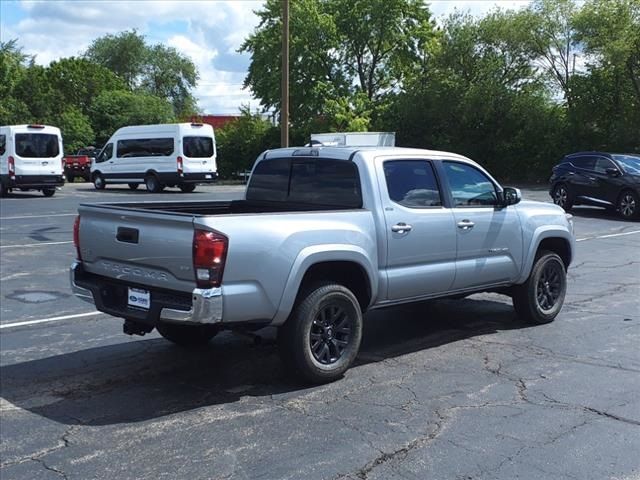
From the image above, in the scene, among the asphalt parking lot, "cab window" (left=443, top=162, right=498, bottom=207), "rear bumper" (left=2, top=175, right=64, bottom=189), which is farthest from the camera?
"rear bumper" (left=2, top=175, right=64, bottom=189)

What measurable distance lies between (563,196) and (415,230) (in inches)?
606

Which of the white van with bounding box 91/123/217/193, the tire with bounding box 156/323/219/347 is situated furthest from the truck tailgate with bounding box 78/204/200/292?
the white van with bounding box 91/123/217/193

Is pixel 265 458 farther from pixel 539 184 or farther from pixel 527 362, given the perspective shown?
pixel 539 184

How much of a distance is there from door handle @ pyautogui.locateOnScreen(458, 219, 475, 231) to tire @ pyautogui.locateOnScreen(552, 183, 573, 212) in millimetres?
14466

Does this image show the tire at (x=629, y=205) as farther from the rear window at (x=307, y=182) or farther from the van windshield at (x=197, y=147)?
the van windshield at (x=197, y=147)

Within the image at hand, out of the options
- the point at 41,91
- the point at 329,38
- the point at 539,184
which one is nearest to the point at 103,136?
the point at 41,91

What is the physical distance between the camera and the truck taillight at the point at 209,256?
16.3ft

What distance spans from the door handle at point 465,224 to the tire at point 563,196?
14466 millimetres

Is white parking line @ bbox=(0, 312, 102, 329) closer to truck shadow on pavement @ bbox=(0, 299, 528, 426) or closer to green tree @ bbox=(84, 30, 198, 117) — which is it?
truck shadow on pavement @ bbox=(0, 299, 528, 426)

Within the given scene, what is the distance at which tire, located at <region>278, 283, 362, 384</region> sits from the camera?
5470mm

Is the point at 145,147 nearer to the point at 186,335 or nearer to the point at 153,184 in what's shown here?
the point at 153,184

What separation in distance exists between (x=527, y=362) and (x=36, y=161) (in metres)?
23.3

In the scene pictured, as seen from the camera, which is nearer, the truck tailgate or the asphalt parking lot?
the asphalt parking lot

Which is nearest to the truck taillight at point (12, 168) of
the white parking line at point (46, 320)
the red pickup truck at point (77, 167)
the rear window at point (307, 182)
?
the red pickup truck at point (77, 167)
